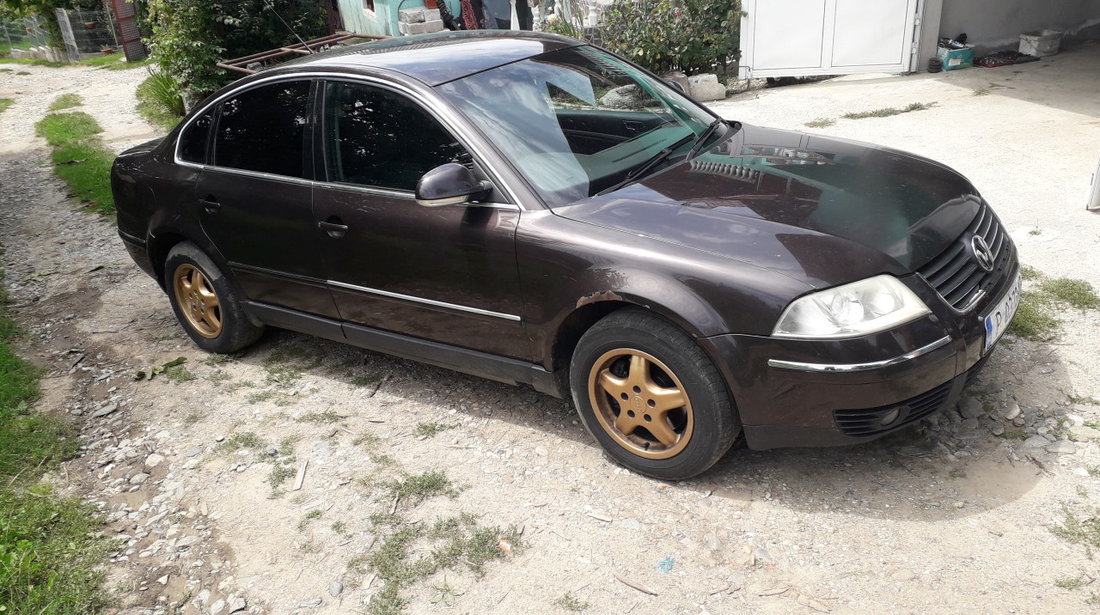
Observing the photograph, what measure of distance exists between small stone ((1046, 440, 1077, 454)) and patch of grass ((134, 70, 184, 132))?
12.0 metres

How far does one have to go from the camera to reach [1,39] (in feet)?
115

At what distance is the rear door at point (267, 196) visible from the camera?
4309 millimetres

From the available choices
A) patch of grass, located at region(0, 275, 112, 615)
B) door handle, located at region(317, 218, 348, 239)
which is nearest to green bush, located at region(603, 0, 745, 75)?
door handle, located at region(317, 218, 348, 239)

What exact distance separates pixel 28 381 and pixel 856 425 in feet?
15.3

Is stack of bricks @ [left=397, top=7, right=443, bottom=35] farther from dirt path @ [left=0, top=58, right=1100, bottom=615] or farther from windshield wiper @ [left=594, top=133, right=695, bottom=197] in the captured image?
windshield wiper @ [left=594, top=133, right=695, bottom=197]

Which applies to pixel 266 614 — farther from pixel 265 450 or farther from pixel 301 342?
pixel 301 342

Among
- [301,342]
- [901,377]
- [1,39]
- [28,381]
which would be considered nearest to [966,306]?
[901,377]

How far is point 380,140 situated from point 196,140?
1.51 meters

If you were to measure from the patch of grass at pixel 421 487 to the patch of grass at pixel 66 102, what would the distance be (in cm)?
1534

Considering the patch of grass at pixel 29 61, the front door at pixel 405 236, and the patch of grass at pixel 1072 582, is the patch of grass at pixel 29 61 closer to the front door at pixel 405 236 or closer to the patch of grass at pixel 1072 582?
the front door at pixel 405 236

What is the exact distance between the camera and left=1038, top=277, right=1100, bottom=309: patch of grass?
4.43 m

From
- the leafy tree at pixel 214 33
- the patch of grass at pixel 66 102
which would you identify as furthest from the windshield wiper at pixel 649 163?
the patch of grass at pixel 66 102

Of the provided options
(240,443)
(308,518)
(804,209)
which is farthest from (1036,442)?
(240,443)

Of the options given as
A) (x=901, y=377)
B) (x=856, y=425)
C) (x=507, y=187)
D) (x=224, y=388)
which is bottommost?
(x=224, y=388)
